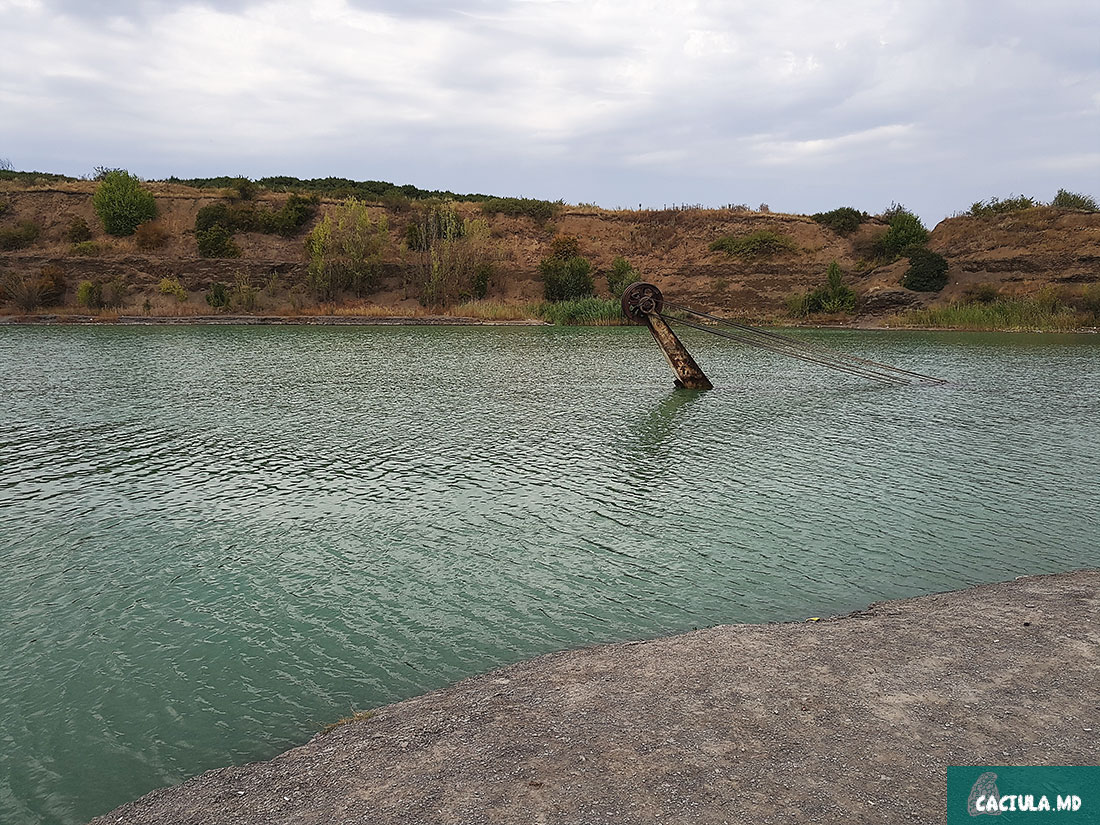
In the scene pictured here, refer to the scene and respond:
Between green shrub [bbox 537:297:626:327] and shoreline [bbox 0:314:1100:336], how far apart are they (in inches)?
12.7

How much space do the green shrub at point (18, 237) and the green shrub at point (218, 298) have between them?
18088 millimetres

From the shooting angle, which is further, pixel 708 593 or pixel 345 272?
pixel 345 272

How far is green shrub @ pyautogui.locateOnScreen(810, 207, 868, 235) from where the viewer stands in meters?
62.4

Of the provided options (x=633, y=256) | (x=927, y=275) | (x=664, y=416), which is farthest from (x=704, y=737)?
(x=633, y=256)

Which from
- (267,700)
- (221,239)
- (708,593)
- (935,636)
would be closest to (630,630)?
(708,593)

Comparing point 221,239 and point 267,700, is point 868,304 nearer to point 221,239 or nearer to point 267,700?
point 221,239

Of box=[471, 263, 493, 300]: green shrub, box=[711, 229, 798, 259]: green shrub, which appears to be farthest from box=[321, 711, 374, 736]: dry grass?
box=[711, 229, 798, 259]: green shrub

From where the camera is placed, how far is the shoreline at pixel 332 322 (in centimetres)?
4069

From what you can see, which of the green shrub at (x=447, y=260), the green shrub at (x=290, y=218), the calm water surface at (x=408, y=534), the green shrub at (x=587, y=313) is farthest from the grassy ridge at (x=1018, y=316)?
the green shrub at (x=290, y=218)

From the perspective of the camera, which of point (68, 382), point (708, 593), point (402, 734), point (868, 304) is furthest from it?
point (868, 304)

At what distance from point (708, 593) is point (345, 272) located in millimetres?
46676

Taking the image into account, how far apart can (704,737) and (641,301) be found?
51.6ft

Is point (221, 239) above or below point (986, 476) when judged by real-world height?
above

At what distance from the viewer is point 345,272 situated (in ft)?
165
